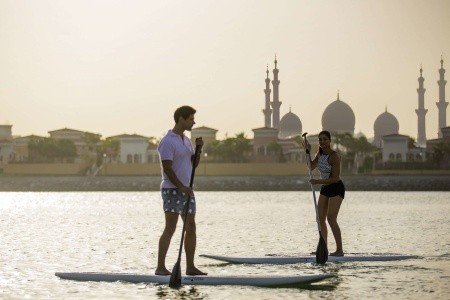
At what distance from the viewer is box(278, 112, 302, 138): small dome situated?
15350 centimetres

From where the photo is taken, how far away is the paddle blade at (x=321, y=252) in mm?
14906

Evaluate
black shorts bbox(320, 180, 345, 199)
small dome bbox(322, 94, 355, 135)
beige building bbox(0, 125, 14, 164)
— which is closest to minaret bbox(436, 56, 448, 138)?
small dome bbox(322, 94, 355, 135)

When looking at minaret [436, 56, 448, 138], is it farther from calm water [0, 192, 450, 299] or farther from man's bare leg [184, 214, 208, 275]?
man's bare leg [184, 214, 208, 275]

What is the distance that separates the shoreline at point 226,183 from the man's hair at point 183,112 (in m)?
82.7

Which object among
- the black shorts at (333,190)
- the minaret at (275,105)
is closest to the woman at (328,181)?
the black shorts at (333,190)

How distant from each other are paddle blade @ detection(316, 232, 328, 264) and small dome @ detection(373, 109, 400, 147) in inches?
5227

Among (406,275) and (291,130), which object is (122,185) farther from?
(406,275)

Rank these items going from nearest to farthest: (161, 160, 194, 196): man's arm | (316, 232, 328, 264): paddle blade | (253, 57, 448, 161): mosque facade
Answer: (161, 160, 194, 196): man's arm → (316, 232, 328, 264): paddle blade → (253, 57, 448, 161): mosque facade

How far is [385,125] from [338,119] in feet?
35.8

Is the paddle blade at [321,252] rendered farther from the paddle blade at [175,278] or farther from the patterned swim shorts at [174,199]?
the patterned swim shorts at [174,199]

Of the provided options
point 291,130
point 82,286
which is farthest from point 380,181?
point 82,286

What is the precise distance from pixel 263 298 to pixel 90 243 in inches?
362

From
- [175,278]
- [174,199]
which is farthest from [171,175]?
[175,278]

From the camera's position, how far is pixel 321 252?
590 inches
